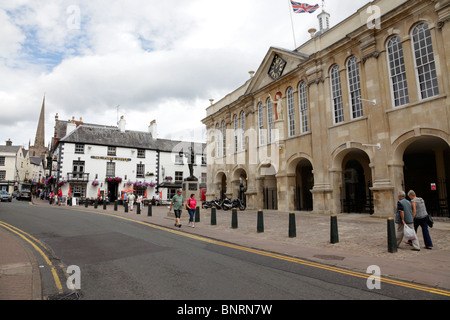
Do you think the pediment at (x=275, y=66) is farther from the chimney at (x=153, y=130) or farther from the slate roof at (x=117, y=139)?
the chimney at (x=153, y=130)

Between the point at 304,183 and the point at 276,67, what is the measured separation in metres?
10.2

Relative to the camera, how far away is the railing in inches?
1388

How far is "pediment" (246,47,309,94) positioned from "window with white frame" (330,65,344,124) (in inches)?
96.3

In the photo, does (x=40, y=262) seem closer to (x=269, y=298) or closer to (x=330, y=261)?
(x=269, y=298)

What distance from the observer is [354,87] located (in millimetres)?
17359

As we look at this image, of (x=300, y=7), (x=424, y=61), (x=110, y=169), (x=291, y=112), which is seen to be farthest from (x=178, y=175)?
(x=424, y=61)

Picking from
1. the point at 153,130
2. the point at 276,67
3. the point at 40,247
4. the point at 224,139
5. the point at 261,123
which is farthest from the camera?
the point at 153,130

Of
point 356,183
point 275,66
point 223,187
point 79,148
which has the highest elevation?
point 275,66

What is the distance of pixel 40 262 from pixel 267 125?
19.8m

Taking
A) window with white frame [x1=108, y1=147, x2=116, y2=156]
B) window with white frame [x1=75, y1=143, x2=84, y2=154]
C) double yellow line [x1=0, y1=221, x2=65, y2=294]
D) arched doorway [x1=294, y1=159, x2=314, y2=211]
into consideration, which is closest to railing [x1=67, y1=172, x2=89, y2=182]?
window with white frame [x1=75, y1=143, x2=84, y2=154]

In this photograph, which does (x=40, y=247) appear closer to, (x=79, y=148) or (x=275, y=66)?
(x=275, y=66)

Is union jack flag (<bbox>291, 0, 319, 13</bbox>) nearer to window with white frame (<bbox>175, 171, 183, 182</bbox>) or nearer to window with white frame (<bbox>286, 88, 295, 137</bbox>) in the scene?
window with white frame (<bbox>286, 88, 295, 137</bbox>)

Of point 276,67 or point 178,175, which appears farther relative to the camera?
point 178,175

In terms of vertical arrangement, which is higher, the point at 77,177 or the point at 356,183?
the point at 77,177
